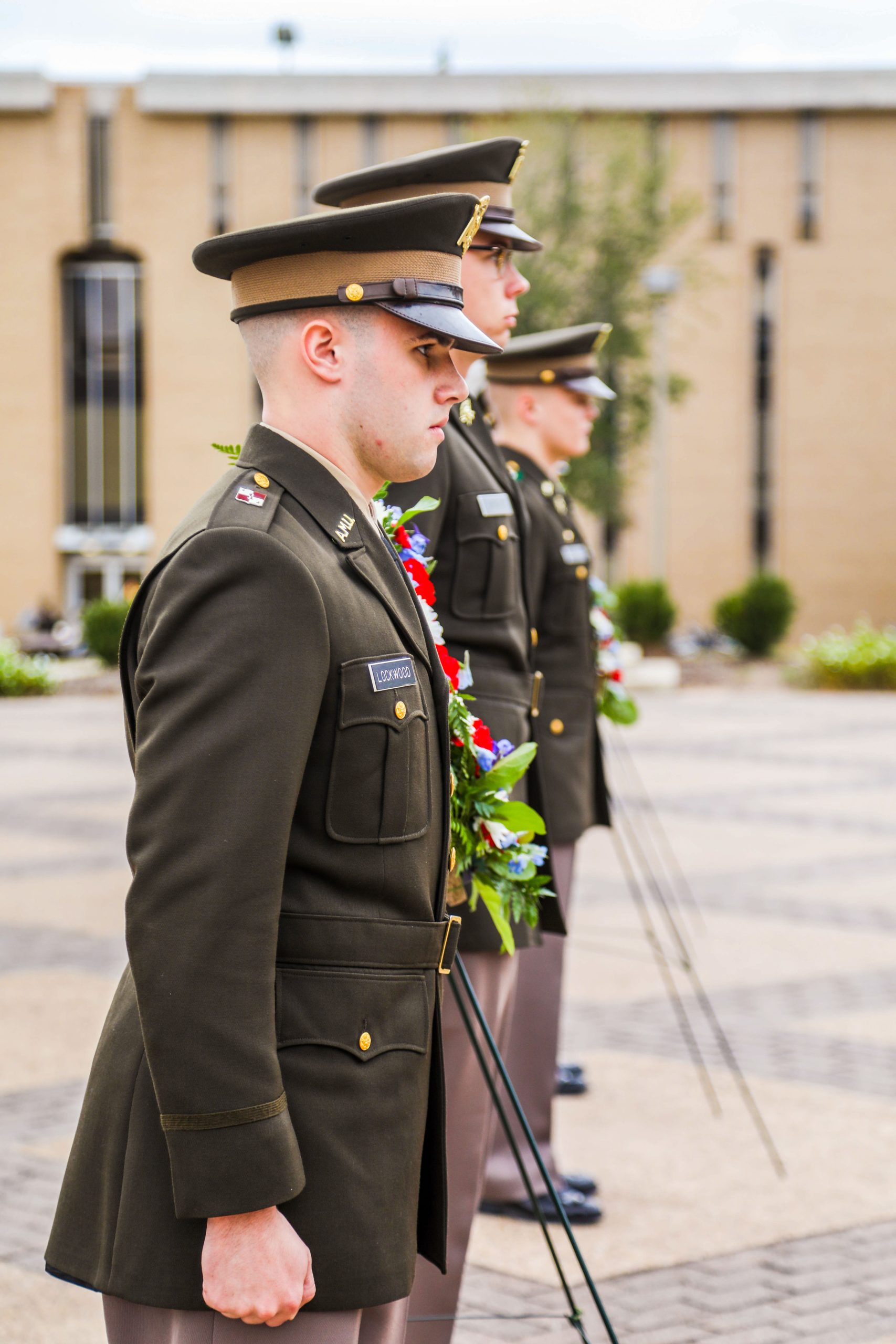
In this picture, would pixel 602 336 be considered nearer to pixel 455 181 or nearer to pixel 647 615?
pixel 455 181

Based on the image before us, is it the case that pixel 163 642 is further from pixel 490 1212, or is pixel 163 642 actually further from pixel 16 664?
pixel 16 664

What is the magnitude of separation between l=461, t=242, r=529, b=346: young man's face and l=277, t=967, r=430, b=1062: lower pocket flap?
176 cm

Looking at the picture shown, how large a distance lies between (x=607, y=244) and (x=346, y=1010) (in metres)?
31.7

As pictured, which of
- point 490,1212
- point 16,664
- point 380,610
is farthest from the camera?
point 16,664

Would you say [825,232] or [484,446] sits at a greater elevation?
[825,232]

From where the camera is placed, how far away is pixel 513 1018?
4.30m

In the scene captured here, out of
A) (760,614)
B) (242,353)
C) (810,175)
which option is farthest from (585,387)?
(810,175)

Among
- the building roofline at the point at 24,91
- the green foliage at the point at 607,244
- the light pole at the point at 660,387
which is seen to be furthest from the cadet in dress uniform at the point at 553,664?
the building roofline at the point at 24,91

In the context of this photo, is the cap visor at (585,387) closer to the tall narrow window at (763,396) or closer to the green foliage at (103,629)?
the green foliage at (103,629)

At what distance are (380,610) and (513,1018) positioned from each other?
8.42 ft

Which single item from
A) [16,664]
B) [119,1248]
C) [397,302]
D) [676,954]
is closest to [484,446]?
[397,302]

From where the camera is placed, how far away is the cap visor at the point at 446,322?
2.00 metres

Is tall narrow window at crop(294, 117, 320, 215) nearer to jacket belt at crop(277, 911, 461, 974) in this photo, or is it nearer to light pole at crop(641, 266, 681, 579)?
light pole at crop(641, 266, 681, 579)

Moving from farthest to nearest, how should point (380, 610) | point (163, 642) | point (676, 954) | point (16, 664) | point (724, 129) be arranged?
point (724, 129) < point (16, 664) < point (676, 954) < point (380, 610) < point (163, 642)
